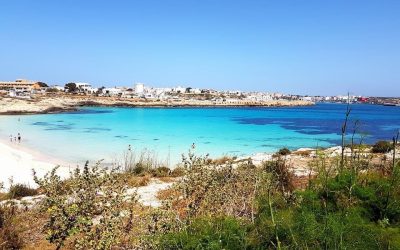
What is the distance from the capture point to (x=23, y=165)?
880 inches

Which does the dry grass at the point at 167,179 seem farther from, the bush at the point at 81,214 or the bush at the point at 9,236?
the bush at the point at 81,214

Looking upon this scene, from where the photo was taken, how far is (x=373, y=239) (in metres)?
4.86

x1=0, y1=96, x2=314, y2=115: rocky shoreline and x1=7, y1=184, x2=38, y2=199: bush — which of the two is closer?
x1=7, y1=184, x2=38, y2=199: bush

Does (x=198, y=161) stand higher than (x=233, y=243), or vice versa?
(x=198, y=161)

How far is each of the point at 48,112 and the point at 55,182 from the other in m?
78.4

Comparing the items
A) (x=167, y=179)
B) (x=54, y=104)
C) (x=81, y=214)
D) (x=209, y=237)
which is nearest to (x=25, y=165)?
(x=167, y=179)

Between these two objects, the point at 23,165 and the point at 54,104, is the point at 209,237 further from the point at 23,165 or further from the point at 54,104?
Answer: the point at 54,104

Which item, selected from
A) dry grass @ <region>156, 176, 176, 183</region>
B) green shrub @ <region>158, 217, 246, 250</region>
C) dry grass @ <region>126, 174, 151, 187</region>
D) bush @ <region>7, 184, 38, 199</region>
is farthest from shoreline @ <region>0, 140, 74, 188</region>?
green shrub @ <region>158, 217, 246, 250</region>

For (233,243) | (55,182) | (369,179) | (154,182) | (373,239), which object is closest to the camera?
(373,239)

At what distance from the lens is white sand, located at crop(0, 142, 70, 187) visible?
717 inches

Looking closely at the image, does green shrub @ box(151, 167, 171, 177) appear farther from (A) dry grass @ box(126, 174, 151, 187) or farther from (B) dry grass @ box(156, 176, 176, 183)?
(A) dry grass @ box(126, 174, 151, 187)

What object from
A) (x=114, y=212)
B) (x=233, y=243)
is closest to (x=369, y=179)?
(x=233, y=243)

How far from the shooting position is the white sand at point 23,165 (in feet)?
59.8

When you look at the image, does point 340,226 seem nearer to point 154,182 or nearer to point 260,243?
point 260,243
